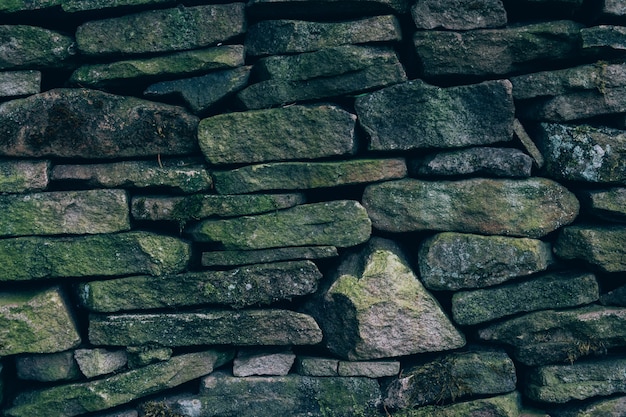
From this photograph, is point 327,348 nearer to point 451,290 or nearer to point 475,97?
point 451,290

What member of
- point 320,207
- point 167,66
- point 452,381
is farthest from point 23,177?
point 452,381

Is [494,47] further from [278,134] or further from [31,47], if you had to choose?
[31,47]

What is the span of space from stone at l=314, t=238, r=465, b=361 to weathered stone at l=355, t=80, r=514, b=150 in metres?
0.93

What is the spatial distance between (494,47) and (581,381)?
266cm

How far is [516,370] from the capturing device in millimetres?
5000

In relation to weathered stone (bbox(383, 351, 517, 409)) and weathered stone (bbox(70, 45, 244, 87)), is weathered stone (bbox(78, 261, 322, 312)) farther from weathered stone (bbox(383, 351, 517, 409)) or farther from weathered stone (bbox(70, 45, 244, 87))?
weathered stone (bbox(70, 45, 244, 87))

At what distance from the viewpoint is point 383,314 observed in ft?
15.4

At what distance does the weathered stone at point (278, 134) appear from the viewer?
15.6 ft

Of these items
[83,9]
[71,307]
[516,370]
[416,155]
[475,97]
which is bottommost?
[516,370]

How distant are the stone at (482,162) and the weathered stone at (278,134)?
69cm

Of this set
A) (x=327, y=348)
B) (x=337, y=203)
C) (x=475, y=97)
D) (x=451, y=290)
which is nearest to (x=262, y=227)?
(x=337, y=203)

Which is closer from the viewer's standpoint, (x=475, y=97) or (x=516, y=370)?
(x=475, y=97)

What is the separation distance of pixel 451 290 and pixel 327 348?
3.55ft

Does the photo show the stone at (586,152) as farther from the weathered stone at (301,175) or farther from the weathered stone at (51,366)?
the weathered stone at (51,366)
